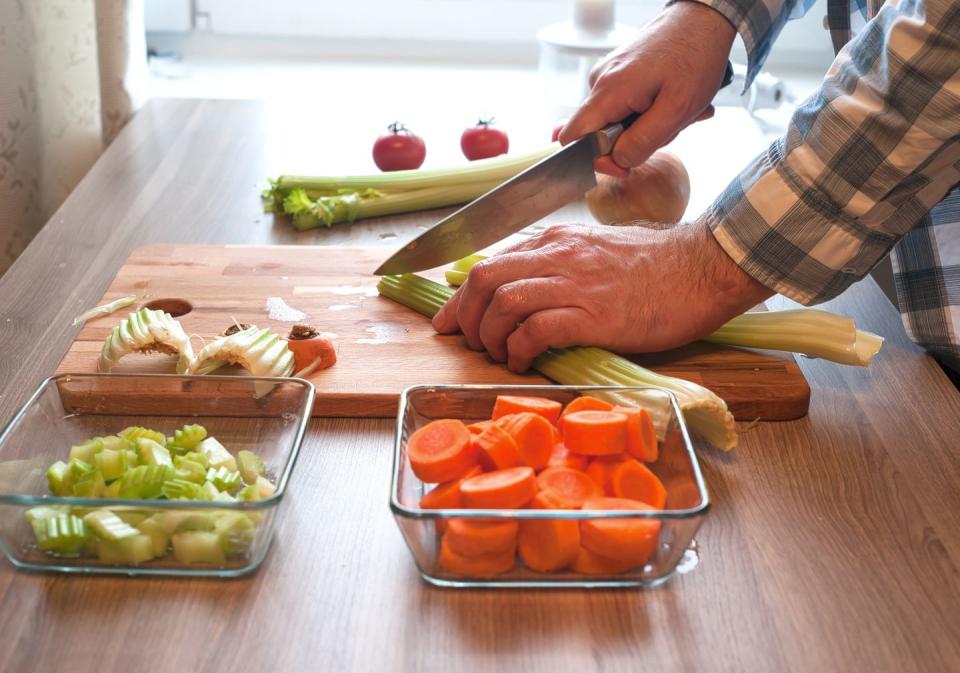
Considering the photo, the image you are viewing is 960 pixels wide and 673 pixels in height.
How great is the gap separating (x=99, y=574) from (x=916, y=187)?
1049 millimetres

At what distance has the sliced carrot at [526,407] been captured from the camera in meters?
1.11

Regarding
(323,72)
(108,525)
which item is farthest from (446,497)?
(323,72)

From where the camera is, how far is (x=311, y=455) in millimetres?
1239

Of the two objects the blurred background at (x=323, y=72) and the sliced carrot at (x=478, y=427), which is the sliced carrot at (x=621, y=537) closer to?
the sliced carrot at (x=478, y=427)

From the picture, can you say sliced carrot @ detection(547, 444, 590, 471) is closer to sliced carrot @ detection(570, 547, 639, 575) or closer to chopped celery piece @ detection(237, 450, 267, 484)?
sliced carrot @ detection(570, 547, 639, 575)

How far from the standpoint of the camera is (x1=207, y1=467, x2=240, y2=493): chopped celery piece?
1.05 metres

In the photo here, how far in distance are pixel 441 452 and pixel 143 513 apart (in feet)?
0.95

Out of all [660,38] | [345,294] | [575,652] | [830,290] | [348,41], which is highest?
[660,38]

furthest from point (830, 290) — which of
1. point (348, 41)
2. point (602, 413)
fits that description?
point (348, 41)

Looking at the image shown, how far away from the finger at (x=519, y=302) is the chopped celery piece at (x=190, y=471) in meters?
0.48

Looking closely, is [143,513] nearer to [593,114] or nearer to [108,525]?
[108,525]

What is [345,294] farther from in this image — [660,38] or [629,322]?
[660,38]

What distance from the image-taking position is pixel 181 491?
1005mm

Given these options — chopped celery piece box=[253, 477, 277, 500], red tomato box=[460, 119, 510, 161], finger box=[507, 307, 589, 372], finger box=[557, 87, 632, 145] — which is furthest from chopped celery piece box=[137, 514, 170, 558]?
red tomato box=[460, 119, 510, 161]
